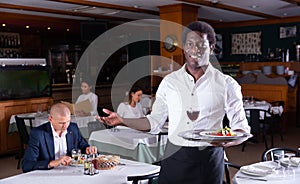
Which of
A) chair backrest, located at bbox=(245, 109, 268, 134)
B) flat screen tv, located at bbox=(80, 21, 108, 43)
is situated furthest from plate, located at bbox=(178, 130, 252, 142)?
flat screen tv, located at bbox=(80, 21, 108, 43)

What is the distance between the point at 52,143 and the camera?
10.6ft

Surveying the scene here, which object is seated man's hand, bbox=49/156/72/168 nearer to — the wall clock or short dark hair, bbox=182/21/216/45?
short dark hair, bbox=182/21/216/45

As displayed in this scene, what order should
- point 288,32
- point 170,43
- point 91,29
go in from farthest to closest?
point 288,32 → point 91,29 → point 170,43

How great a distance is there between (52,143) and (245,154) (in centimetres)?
425

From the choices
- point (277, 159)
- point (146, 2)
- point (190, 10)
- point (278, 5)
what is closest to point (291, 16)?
point (278, 5)

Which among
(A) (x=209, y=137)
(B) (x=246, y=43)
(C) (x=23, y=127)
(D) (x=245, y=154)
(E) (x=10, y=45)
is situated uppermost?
(B) (x=246, y=43)

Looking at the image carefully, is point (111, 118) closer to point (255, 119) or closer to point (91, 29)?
point (255, 119)

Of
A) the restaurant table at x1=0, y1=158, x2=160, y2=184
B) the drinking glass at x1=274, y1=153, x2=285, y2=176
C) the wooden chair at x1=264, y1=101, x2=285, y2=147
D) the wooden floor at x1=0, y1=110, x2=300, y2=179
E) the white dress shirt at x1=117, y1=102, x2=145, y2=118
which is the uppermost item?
the white dress shirt at x1=117, y1=102, x2=145, y2=118

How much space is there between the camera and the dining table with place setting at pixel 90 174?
2694mm

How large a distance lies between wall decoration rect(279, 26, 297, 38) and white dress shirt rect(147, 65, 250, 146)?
31.3 ft

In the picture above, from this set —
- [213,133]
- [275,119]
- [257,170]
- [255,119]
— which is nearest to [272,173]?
[257,170]

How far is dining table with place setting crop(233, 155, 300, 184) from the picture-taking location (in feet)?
8.50

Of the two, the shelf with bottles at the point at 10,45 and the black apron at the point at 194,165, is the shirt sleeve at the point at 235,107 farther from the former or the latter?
the shelf with bottles at the point at 10,45

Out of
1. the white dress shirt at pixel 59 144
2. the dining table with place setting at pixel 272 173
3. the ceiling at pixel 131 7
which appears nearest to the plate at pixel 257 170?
the dining table with place setting at pixel 272 173
